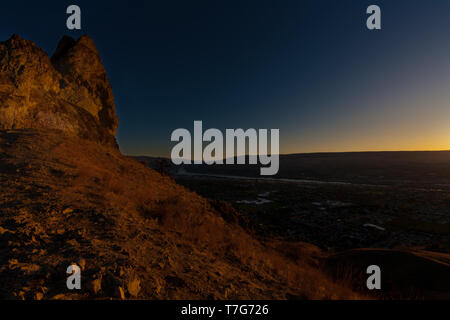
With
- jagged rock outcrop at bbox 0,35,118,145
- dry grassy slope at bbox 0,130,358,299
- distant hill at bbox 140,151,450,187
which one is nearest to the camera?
dry grassy slope at bbox 0,130,358,299

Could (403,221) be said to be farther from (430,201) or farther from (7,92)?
(7,92)

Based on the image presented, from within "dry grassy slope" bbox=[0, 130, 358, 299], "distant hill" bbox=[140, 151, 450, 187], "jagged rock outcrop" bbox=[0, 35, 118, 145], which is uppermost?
"jagged rock outcrop" bbox=[0, 35, 118, 145]

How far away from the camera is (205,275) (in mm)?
3729

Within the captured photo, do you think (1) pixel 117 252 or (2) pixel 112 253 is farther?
(1) pixel 117 252

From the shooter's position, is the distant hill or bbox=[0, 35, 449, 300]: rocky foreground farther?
the distant hill

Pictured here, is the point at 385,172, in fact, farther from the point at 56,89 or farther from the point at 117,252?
the point at 117,252

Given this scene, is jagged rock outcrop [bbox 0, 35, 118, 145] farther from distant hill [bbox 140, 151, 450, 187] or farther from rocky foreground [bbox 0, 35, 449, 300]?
distant hill [bbox 140, 151, 450, 187]

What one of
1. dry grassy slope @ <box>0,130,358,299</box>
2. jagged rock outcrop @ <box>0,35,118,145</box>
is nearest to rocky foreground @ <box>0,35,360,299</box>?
dry grassy slope @ <box>0,130,358,299</box>

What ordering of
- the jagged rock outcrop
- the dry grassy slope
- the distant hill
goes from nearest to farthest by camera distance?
1. the dry grassy slope
2. the jagged rock outcrop
3. the distant hill

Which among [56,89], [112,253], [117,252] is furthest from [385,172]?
[112,253]

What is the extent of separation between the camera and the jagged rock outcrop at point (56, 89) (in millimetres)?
15086

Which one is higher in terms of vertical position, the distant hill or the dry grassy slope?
the dry grassy slope

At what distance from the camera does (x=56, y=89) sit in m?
21.5

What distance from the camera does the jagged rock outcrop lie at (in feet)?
49.5
